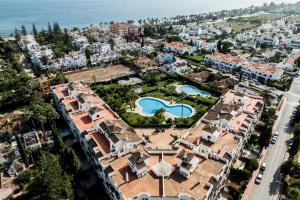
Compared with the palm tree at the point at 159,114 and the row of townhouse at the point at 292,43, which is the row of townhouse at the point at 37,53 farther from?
the row of townhouse at the point at 292,43

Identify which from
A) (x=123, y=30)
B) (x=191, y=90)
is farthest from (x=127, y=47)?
(x=191, y=90)

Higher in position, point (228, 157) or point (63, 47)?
point (63, 47)

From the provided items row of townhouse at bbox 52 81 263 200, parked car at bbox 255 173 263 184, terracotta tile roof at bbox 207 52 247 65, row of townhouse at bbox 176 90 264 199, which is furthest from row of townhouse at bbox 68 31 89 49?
parked car at bbox 255 173 263 184

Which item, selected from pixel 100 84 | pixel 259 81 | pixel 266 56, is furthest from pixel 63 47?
pixel 266 56

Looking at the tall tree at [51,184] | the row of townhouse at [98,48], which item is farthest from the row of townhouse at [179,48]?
the tall tree at [51,184]

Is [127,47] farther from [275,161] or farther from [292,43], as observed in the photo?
[292,43]

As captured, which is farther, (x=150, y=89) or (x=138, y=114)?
(x=150, y=89)

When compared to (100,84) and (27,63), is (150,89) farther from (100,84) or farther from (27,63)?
(27,63)
